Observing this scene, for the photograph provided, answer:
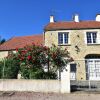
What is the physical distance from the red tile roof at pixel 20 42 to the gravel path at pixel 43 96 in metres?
18.5

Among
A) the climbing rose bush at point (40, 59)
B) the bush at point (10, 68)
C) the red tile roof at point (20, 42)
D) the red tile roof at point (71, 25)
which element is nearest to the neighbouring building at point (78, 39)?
the red tile roof at point (71, 25)

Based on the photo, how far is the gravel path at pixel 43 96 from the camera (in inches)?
439

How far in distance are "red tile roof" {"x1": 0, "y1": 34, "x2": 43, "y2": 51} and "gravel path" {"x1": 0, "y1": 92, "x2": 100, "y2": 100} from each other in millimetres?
18536

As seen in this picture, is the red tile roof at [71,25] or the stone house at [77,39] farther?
the red tile roof at [71,25]

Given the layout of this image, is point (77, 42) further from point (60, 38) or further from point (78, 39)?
point (60, 38)

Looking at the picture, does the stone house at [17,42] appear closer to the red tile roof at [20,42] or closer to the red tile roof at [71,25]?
the red tile roof at [20,42]

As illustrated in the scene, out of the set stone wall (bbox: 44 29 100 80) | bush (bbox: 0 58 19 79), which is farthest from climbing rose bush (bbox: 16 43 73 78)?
stone wall (bbox: 44 29 100 80)

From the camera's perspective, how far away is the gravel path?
439 inches

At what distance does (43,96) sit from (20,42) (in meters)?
21.8

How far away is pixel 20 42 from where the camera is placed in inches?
1283

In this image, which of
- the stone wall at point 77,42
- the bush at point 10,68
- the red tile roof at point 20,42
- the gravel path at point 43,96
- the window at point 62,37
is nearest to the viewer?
the gravel path at point 43,96

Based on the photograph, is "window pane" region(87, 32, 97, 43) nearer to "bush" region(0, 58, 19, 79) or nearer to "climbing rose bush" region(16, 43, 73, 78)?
"climbing rose bush" region(16, 43, 73, 78)

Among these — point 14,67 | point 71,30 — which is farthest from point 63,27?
point 14,67

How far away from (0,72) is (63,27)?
38.4ft
